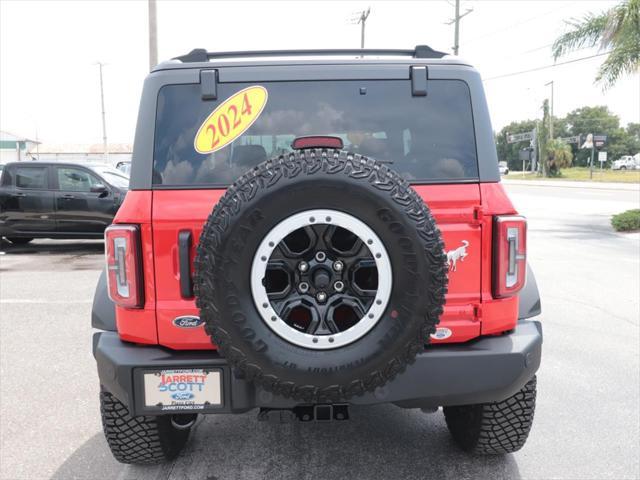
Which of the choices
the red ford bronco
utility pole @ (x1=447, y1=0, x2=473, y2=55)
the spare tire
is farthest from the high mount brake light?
utility pole @ (x1=447, y1=0, x2=473, y2=55)

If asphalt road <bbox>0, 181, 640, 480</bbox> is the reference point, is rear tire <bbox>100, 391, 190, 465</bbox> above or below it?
above

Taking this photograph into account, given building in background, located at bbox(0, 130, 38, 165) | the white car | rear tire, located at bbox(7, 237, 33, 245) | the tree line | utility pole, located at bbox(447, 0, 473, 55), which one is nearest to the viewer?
rear tire, located at bbox(7, 237, 33, 245)

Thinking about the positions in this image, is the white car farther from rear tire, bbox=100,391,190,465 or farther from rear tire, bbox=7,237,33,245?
rear tire, bbox=100,391,190,465

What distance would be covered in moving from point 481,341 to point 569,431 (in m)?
1.37

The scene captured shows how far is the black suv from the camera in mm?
10086

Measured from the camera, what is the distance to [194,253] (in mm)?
2336

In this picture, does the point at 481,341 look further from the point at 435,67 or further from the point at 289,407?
the point at 435,67

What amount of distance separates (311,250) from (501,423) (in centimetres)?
148

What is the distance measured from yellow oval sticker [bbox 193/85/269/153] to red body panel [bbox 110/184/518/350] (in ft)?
0.76

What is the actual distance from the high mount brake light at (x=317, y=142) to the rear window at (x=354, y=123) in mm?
263

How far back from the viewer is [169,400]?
230 centimetres

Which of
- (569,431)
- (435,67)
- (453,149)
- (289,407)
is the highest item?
(435,67)

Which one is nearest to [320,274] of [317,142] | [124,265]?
[317,142]

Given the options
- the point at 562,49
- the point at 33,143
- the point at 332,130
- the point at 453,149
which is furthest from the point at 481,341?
the point at 33,143
